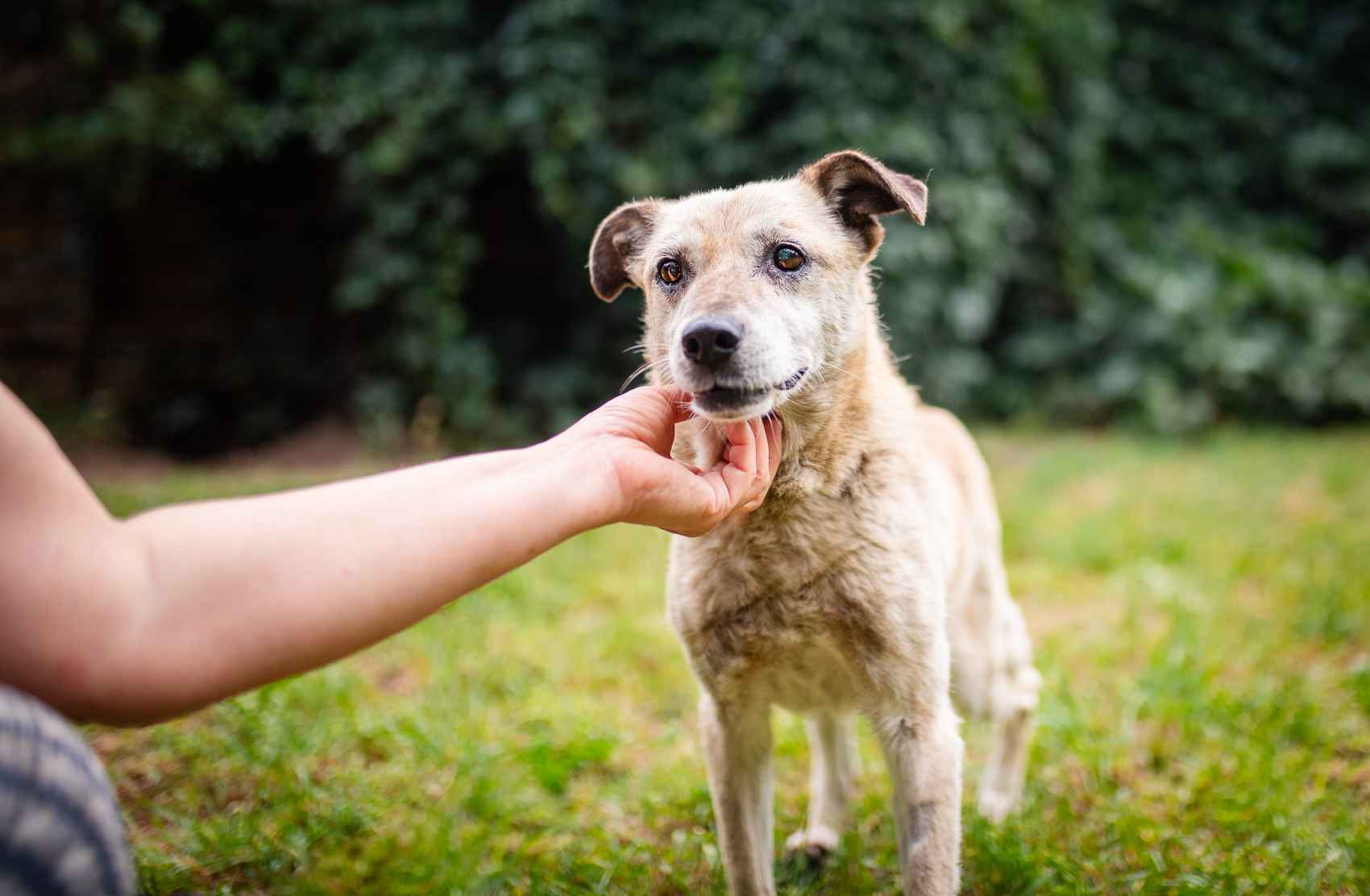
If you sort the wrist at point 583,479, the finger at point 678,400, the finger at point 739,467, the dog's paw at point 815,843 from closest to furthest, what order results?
the wrist at point 583,479, the finger at point 739,467, the finger at point 678,400, the dog's paw at point 815,843

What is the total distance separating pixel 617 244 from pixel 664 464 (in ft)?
4.29

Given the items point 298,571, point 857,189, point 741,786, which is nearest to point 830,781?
point 741,786

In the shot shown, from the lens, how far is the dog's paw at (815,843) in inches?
104

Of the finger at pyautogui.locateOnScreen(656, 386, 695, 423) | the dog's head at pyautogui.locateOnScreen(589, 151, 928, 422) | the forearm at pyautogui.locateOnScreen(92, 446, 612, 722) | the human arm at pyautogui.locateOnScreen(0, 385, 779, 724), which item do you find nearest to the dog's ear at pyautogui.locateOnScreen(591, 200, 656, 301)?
the dog's head at pyautogui.locateOnScreen(589, 151, 928, 422)

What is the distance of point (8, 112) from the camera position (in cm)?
648

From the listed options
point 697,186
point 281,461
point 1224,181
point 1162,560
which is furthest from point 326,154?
point 1224,181

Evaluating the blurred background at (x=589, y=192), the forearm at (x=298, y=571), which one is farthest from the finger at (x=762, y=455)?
the blurred background at (x=589, y=192)

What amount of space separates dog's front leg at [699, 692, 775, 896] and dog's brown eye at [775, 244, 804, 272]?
46.6 inches

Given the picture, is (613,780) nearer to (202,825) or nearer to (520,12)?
(202,825)

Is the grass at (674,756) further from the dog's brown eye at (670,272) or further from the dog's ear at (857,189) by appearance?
the dog's ear at (857,189)

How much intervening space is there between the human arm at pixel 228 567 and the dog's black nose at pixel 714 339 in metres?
0.54

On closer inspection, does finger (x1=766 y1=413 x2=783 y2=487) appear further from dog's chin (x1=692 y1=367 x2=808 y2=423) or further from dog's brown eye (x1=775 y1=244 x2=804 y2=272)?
dog's brown eye (x1=775 y1=244 x2=804 y2=272)

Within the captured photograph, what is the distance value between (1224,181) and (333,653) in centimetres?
983

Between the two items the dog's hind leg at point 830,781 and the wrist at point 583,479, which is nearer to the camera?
the wrist at point 583,479
